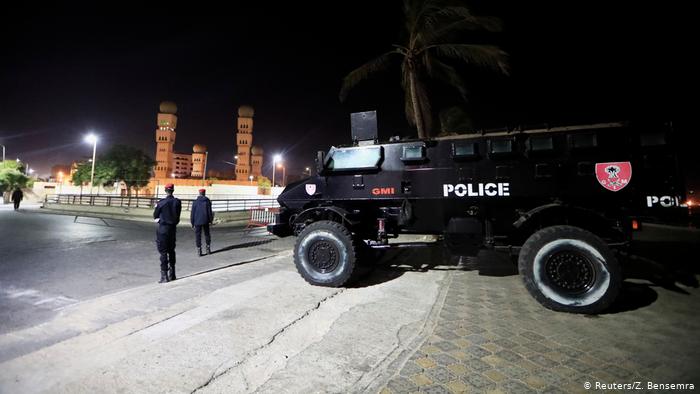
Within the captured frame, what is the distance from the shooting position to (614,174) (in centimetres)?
443

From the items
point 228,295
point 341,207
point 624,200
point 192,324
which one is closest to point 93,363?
point 192,324

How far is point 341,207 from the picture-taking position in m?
5.82

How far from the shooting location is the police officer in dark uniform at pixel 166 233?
575 centimetres

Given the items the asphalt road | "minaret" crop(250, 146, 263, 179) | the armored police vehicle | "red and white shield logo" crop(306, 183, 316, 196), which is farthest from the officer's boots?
"minaret" crop(250, 146, 263, 179)

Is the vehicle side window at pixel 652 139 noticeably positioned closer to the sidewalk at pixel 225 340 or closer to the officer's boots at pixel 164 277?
the sidewalk at pixel 225 340

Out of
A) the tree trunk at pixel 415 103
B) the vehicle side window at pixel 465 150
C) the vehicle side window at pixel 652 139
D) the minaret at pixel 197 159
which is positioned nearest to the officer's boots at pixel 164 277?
the vehicle side window at pixel 465 150

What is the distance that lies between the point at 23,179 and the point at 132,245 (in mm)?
75595

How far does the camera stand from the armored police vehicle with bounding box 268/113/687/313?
4.14 metres

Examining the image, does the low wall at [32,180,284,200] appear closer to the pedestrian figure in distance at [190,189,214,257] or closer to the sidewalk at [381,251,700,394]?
the pedestrian figure in distance at [190,189,214,257]

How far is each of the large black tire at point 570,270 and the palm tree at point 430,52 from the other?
7.28m

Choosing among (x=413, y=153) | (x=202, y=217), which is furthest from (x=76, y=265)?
(x=413, y=153)

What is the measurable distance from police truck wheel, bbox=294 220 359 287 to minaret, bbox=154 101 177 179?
106 metres

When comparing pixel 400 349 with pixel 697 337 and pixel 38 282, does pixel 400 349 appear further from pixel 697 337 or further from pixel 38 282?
pixel 38 282

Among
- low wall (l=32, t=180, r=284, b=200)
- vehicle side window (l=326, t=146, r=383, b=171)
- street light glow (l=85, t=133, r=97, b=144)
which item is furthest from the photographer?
low wall (l=32, t=180, r=284, b=200)
